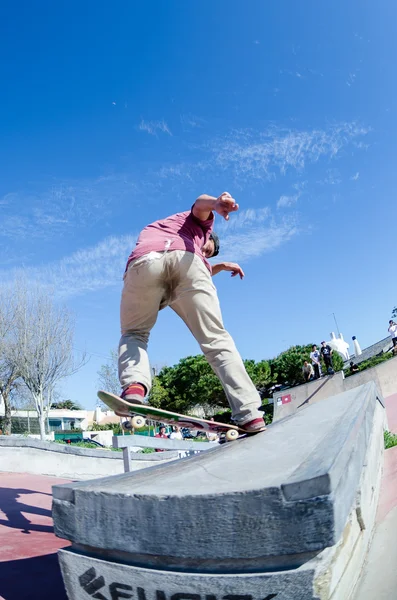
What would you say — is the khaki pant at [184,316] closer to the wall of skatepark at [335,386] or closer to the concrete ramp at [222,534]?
the concrete ramp at [222,534]

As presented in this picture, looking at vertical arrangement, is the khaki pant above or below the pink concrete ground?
above

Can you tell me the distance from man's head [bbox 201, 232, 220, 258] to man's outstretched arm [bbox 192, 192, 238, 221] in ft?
0.68

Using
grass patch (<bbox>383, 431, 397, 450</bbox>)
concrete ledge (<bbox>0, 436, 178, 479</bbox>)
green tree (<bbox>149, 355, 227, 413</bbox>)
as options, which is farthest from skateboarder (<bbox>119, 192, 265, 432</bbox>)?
green tree (<bbox>149, 355, 227, 413</bbox>)

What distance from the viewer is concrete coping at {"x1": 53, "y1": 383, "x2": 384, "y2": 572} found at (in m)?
0.87

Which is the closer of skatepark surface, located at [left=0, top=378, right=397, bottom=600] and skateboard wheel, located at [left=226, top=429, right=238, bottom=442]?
skatepark surface, located at [left=0, top=378, right=397, bottom=600]

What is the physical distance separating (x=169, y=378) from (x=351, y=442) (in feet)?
125

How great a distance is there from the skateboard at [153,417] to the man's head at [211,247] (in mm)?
1202

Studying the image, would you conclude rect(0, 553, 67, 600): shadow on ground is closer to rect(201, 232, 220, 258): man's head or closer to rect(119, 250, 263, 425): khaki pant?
rect(119, 250, 263, 425): khaki pant

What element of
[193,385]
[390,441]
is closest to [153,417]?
[390,441]

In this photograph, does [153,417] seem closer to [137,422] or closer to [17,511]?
[137,422]

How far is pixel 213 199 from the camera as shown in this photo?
2.84m

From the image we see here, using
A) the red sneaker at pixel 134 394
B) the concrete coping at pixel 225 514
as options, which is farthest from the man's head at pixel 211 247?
the concrete coping at pixel 225 514

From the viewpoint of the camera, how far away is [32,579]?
5.53 feet

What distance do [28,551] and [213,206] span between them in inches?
88.2
